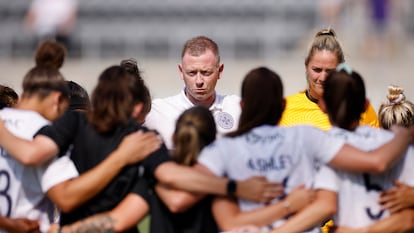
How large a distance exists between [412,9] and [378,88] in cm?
593

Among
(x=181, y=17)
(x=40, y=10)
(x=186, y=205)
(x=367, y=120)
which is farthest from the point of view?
(x=181, y=17)

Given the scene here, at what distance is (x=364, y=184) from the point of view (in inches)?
240

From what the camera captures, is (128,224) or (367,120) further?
(367,120)

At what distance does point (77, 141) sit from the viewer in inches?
240

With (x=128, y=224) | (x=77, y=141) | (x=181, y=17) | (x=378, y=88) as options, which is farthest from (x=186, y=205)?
(x=181, y=17)

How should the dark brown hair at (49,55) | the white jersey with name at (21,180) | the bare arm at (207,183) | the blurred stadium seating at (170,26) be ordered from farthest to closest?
the blurred stadium seating at (170,26) → the dark brown hair at (49,55) → the white jersey with name at (21,180) → the bare arm at (207,183)

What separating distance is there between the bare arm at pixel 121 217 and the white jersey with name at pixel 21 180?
0.38 m

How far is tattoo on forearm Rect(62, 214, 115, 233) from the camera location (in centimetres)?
600

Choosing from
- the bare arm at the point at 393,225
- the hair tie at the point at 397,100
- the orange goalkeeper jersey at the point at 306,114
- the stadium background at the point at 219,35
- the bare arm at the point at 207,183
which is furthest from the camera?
the stadium background at the point at 219,35

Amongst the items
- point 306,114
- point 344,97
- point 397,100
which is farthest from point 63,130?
point 397,100

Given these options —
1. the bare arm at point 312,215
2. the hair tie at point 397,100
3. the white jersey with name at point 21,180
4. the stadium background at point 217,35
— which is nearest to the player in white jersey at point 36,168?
the white jersey with name at point 21,180

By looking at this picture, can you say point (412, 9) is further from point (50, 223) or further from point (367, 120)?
point (50, 223)

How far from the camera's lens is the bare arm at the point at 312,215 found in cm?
594

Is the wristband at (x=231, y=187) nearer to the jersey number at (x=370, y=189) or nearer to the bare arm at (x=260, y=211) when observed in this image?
the bare arm at (x=260, y=211)
